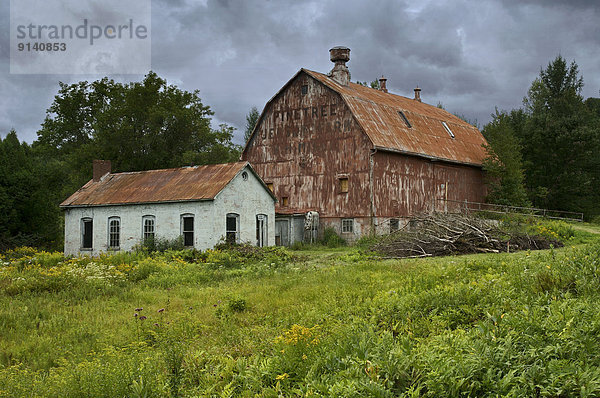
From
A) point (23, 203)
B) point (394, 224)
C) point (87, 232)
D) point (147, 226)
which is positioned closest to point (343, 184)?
point (394, 224)

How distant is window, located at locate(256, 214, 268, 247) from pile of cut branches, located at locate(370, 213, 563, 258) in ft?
25.3

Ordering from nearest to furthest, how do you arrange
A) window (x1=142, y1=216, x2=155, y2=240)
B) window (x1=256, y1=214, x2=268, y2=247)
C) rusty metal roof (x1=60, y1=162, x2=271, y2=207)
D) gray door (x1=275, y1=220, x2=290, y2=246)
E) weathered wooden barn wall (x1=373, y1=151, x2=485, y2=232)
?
rusty metal roof (x1=60, y1=162, x2=271, y2=207) < window (x1=142, y1=216, x2=155, y2=240) < window (x1=256, y1=214, x2=268, y2=247) < weathered wooden barn wall (x1=373, y1=151, x2=485, y2=232) < gray door (x1=275, y1=220, x2=290, y2=246)

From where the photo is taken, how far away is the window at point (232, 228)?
77.0 ft

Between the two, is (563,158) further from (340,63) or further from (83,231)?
(83,231)

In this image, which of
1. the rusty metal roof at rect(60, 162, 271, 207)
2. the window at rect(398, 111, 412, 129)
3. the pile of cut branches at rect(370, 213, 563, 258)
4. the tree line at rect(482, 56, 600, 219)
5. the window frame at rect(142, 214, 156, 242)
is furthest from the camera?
the tree line at rect(482, 56, 600, 219)

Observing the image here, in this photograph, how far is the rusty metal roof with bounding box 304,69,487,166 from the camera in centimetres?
2953

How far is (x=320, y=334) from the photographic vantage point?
7070 mm

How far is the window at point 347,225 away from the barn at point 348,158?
2.2 inches

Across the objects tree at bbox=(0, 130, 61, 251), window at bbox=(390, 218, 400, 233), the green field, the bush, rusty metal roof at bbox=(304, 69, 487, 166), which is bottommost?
the green field

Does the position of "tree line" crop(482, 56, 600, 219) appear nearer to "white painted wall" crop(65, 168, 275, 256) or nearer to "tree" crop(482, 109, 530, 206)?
"tree" crop(482, 109, 530, 206)

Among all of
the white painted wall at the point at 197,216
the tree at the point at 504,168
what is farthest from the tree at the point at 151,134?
the tree at the point at 504,168

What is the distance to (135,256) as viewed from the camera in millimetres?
18797

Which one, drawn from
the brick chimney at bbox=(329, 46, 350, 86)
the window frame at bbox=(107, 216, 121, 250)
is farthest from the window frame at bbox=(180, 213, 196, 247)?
the brick chimney at bbox=(329, 46, 350, 86)

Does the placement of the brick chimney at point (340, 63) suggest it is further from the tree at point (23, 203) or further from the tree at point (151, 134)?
the tree at point (23, 203)
